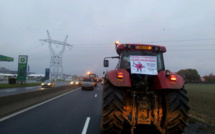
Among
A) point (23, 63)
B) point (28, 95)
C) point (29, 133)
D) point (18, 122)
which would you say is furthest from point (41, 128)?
point (23, 63)

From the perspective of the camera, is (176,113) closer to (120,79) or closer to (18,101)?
(120,79)

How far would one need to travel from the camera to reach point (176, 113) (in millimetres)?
5656

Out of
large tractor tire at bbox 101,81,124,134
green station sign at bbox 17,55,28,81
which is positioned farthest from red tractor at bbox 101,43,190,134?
green station sign at bbox 17,55,28,81

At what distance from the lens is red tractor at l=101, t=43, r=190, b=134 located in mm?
5613

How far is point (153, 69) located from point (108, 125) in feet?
7.18

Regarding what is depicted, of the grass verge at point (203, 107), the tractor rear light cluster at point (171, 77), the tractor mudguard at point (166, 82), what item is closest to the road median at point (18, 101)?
the tractor mudguard at point (166, 82)

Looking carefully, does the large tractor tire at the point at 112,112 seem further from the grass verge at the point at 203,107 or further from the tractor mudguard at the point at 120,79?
the grass verge at the point at 203,107

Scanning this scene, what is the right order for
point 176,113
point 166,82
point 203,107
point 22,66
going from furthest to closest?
point 22,66
point 203,107
point 166,82
point 176,113

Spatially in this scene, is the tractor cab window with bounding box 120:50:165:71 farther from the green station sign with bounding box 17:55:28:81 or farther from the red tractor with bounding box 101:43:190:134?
the green station sign with bounding box 17:55:28:81

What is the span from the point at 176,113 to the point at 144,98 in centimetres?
97

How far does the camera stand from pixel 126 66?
6.71m

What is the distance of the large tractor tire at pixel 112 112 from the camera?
555cm

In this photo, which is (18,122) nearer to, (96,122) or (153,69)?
(96,122)

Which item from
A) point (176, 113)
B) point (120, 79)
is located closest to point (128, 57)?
point (120, 79)
